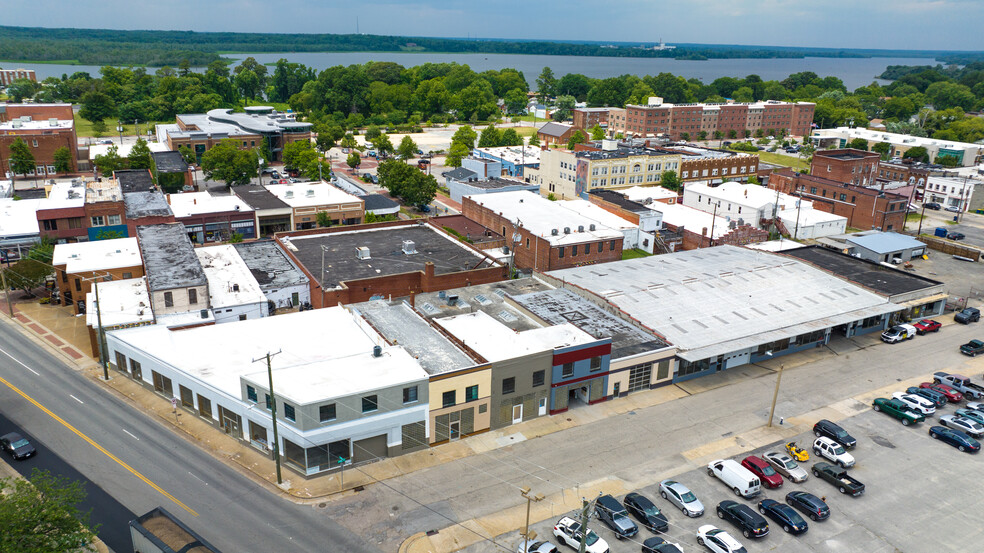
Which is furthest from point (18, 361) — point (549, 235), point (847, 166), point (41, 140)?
point (847, 166)

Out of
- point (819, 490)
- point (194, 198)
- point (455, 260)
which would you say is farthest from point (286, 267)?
point (819, 490)

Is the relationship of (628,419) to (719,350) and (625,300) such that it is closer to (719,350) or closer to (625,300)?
(719,350)

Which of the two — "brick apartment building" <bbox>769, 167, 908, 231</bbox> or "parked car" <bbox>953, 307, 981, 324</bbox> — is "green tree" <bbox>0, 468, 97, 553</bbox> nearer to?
"parked car" <bbox>953, 307, 981, 324</bbox>

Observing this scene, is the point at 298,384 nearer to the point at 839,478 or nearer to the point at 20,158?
the point at 839,478

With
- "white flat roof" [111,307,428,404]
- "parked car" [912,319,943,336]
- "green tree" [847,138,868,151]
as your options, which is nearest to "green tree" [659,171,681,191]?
"parked car" [912,319,943,336]

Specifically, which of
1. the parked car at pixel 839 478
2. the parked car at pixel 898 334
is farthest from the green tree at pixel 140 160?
the parked car at pixel 839 478

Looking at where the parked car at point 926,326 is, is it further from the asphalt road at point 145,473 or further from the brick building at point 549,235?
the asphalt road at point 145,473
